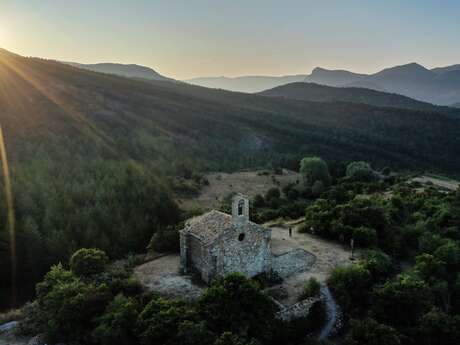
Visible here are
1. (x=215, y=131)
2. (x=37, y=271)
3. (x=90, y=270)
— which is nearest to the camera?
(x=90, y=270)

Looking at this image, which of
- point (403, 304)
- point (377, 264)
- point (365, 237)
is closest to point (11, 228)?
point (377, 264)

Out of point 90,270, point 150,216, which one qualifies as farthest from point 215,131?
point 90,270

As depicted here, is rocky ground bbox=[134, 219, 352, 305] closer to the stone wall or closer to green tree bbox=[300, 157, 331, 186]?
the stone wall

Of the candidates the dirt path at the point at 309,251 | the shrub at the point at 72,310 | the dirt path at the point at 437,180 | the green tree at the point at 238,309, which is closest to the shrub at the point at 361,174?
the dirt path at the point at 437,180

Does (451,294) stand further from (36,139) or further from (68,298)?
(36,139)

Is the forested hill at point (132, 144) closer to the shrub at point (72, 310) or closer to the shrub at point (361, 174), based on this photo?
the shrub at point (72, 310)

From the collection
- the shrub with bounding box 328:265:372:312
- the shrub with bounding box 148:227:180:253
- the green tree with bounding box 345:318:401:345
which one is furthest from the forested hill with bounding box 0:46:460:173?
the green tree with bounding box 345:318:401:345
